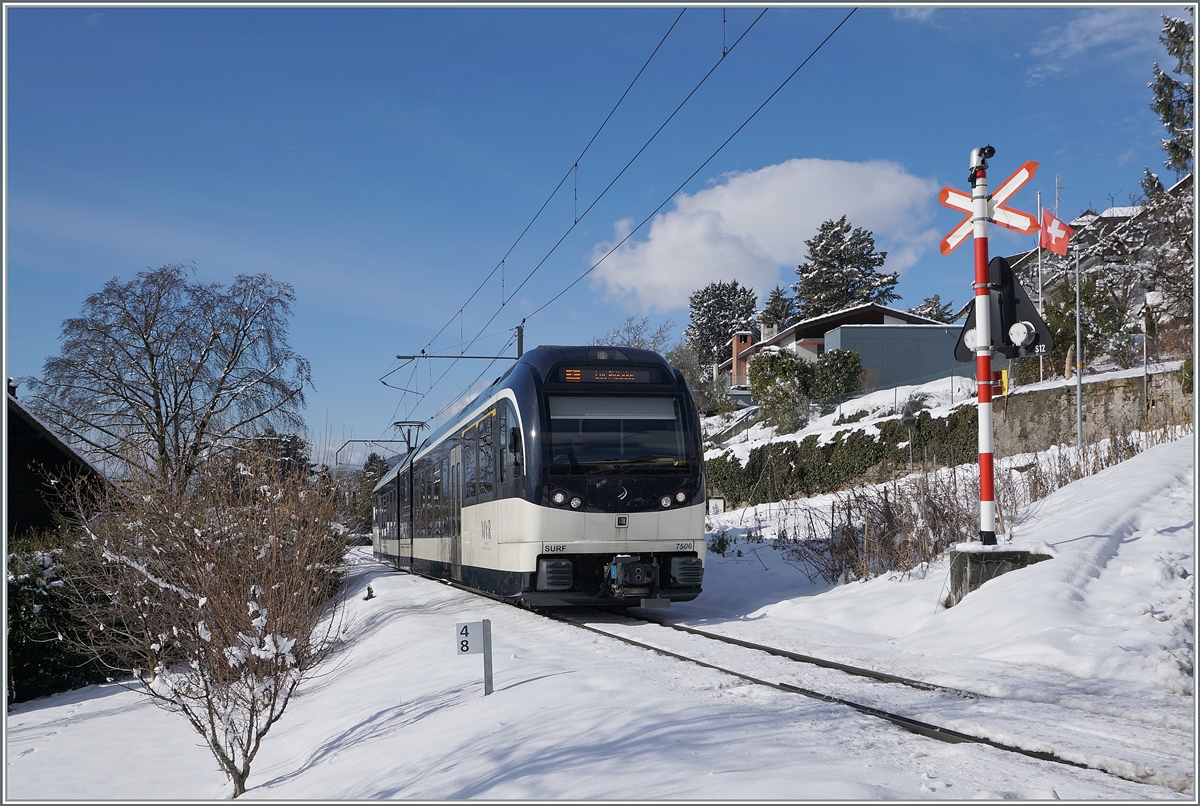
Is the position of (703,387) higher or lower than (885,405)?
higher

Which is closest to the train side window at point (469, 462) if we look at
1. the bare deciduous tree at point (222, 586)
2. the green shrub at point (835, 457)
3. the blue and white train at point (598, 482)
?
the blue and white train at point (598, 482)

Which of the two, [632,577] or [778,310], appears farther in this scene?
[778,310]

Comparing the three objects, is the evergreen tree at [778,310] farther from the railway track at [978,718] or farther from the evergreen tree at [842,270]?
the railway track at [978,718]

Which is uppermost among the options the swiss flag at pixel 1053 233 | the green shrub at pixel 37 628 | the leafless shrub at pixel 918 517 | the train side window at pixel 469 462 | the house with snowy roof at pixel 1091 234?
the house with snowy roof at pixel 1091 234

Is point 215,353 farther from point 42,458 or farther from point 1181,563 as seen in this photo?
point 1181,563

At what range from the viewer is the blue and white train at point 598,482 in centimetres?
1162

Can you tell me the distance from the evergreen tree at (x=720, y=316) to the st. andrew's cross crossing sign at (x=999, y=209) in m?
86.4

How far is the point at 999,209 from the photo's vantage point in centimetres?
1027

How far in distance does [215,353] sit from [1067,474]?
25.9m

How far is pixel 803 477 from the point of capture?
32.6 m

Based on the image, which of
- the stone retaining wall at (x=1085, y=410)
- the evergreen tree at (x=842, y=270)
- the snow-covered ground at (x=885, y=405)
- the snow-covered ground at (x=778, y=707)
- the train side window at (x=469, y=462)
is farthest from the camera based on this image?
the evergreen tree at (x=842, y=270)

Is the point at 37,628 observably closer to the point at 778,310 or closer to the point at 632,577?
the point at 632,577

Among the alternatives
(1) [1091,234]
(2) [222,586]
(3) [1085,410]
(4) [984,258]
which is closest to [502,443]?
(2) [222,586]

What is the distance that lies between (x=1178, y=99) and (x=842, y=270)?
4229cm
